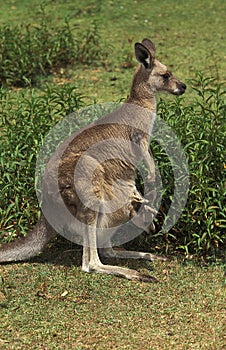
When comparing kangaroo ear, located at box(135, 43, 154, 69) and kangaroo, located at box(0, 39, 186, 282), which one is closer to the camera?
kangaroo, located at box(0, 39, 186, 282)

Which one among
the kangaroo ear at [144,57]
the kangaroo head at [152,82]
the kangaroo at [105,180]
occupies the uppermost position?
the kangaroo ear at [144,57]

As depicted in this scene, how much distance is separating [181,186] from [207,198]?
0.70 feet

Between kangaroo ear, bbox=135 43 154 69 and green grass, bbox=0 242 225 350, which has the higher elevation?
kangaroo ear, bbox=135 43 154 69

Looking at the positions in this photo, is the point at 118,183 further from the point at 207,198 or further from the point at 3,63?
the point at 3,63

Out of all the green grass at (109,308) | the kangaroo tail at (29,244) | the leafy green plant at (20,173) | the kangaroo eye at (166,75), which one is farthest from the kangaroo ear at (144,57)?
the green grass at (109,308)

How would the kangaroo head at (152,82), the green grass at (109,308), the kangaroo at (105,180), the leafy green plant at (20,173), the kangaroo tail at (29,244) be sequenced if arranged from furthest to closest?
the leafy green plant at (20,173) < the kangaroo head at (152,82) < the kangaroo tail at (29,244) < the kangaroo at (105,180) < the green grass at (109,308)

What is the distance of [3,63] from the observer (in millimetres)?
7887

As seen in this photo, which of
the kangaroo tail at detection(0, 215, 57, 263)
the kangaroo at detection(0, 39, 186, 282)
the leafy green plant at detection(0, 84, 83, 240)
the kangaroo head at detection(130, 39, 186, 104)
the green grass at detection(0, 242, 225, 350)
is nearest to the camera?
the green grass at detection(0, 242, 225, 350)

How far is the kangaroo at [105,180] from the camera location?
4465 mm

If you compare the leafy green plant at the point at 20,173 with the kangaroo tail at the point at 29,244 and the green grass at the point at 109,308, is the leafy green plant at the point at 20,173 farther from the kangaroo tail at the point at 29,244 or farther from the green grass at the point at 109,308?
the green grass at the point at 109,308

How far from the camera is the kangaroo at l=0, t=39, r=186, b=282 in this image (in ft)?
14.6

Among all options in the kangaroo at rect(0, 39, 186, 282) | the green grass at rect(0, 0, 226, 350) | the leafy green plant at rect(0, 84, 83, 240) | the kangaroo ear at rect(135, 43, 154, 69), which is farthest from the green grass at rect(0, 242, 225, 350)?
the kangaroo ear at rect(135, 43, 154, 69)

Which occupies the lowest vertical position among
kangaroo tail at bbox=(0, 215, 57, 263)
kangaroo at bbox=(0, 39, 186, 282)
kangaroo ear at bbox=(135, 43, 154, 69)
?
kangaroo tail at bbox=(0, 215, 57, 263)

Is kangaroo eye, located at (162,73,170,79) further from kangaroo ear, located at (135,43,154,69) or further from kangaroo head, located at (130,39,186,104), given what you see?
kangaroo ear, located at (135,43,154,69)
